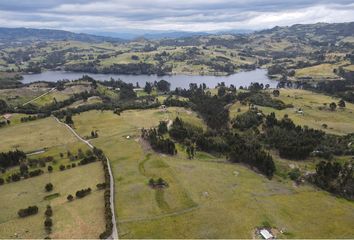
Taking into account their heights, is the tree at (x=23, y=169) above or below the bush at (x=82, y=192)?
below

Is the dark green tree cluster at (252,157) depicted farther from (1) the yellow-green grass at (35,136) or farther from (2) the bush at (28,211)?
(2) the bush at (28,211)

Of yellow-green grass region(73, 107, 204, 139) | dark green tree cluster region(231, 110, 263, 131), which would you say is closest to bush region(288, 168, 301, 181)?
dark green tree cluster region(231, 110, 263, 131)

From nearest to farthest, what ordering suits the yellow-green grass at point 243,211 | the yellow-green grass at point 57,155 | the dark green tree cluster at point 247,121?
the yellow-green grass at point 243,211, the yellow-green grass at point 57,155, the dark green tree cluster at point 247,121

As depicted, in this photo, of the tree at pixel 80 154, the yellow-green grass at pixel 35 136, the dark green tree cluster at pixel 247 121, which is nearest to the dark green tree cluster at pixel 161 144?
the tree at pixel 80 154

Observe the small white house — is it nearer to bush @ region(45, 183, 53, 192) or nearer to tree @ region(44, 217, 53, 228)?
tree @ region(44, 217, 53, 228)

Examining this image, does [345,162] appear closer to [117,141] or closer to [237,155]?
[237,155]
